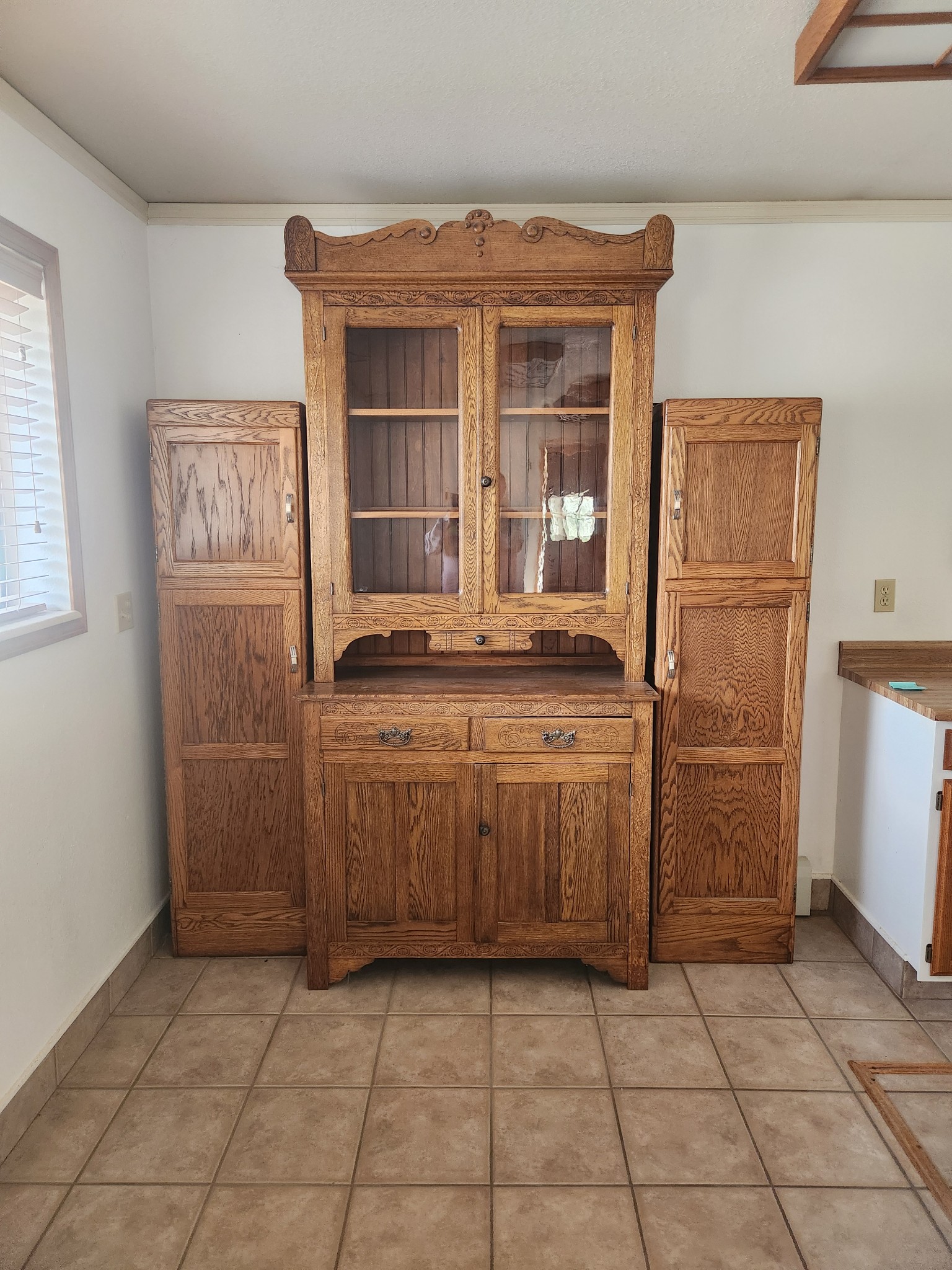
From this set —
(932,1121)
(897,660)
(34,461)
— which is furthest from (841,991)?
(34,461)

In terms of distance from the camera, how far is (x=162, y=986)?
248 centimetres

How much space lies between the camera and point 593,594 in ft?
8.12

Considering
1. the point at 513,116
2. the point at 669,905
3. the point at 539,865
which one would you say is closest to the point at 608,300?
the point at 513,116

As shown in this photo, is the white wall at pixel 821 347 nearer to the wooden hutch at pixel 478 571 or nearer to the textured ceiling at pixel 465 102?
the textured ceiling at pixel 465 102

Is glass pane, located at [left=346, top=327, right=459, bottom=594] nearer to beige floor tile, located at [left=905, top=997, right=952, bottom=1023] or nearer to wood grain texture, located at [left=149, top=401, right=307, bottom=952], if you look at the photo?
wood grain texture, located at [left=149, top=401, right=307, bottom=952]

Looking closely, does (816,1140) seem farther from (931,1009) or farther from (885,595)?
(885,595)

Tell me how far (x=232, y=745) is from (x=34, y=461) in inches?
38.8

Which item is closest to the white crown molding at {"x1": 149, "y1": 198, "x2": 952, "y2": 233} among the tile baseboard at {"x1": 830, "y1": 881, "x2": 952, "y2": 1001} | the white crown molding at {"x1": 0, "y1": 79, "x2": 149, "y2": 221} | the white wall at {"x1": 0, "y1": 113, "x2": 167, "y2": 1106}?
the white crown molding at {"x1": 0, "y1": 79, "x2": 149, "y2": 221}

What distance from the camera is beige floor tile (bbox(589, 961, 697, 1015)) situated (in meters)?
2.35

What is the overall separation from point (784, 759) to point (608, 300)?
1.45m

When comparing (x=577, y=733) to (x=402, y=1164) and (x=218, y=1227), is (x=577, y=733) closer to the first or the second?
(x=402, y=1164)

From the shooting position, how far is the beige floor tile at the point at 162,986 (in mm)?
2369

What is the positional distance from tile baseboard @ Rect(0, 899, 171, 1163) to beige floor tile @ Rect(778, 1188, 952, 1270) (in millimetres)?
1647

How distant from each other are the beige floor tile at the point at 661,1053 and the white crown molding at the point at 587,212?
2.44m
